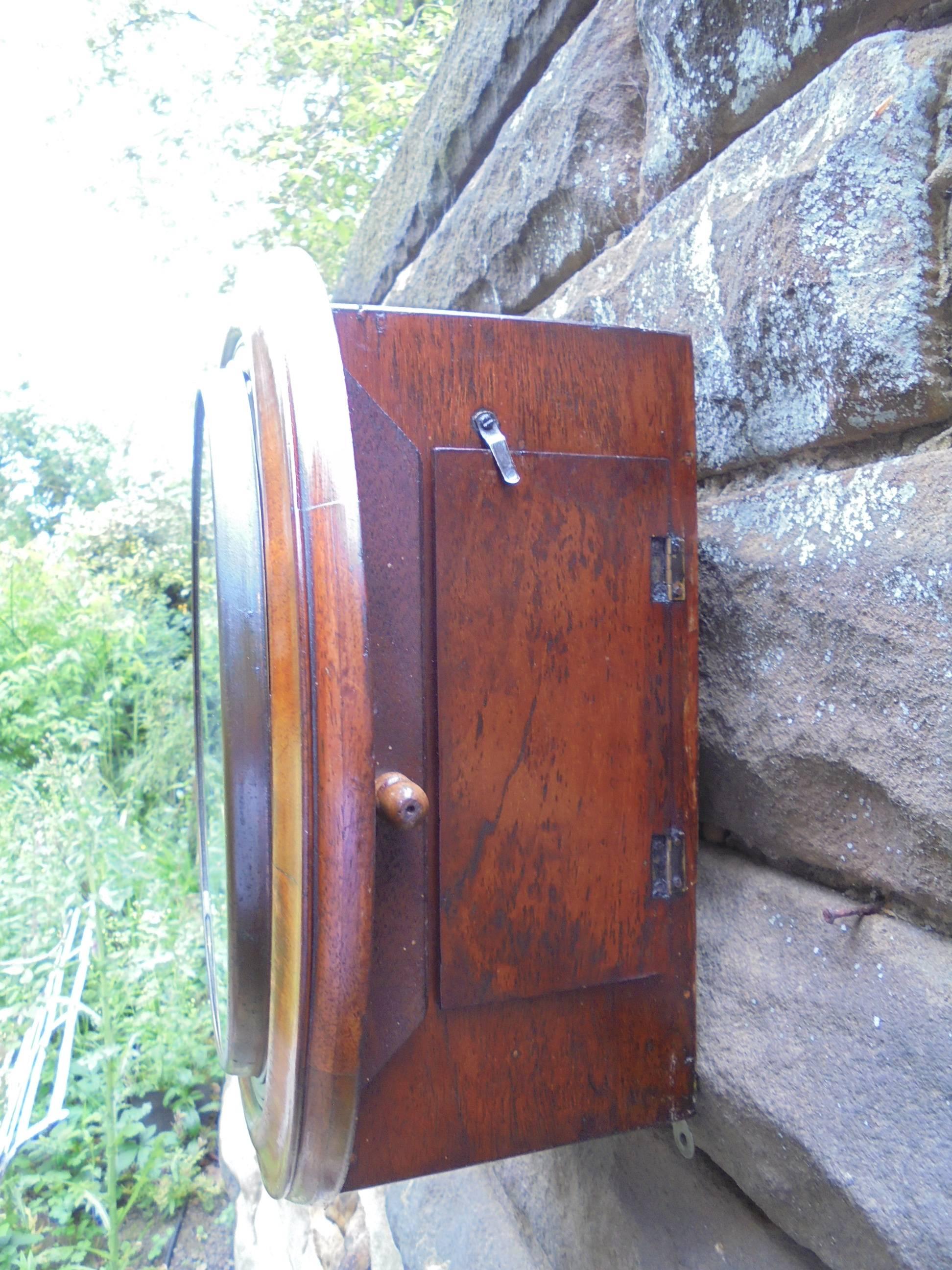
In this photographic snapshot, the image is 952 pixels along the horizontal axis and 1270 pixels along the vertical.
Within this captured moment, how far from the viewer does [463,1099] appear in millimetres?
874

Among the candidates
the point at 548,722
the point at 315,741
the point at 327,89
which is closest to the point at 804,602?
the point at 548,722

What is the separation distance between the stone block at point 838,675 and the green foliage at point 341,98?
3.72 m

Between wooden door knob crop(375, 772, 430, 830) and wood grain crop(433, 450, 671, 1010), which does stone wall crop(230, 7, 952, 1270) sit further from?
wooden door knob crop(375, 772, 430, 830)

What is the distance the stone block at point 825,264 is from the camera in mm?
792

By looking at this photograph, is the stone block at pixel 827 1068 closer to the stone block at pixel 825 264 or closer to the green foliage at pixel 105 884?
the stone block at pixel 825 264

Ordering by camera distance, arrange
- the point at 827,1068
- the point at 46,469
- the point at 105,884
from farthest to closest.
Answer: the point at 46,469 → the point at 105,884 → the point at 827,1068

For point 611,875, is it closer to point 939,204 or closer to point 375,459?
point 375,459

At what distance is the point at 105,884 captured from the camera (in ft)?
10.6

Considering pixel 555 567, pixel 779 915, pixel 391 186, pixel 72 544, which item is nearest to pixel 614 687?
pixel 555 567

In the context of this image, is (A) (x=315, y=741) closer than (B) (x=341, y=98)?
Yes

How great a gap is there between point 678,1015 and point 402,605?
1.72ft

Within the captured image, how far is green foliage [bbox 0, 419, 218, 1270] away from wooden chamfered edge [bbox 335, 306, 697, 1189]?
63.3 inches

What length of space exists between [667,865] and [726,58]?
2.88 ft

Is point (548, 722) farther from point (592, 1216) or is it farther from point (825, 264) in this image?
point (592, 1216)
